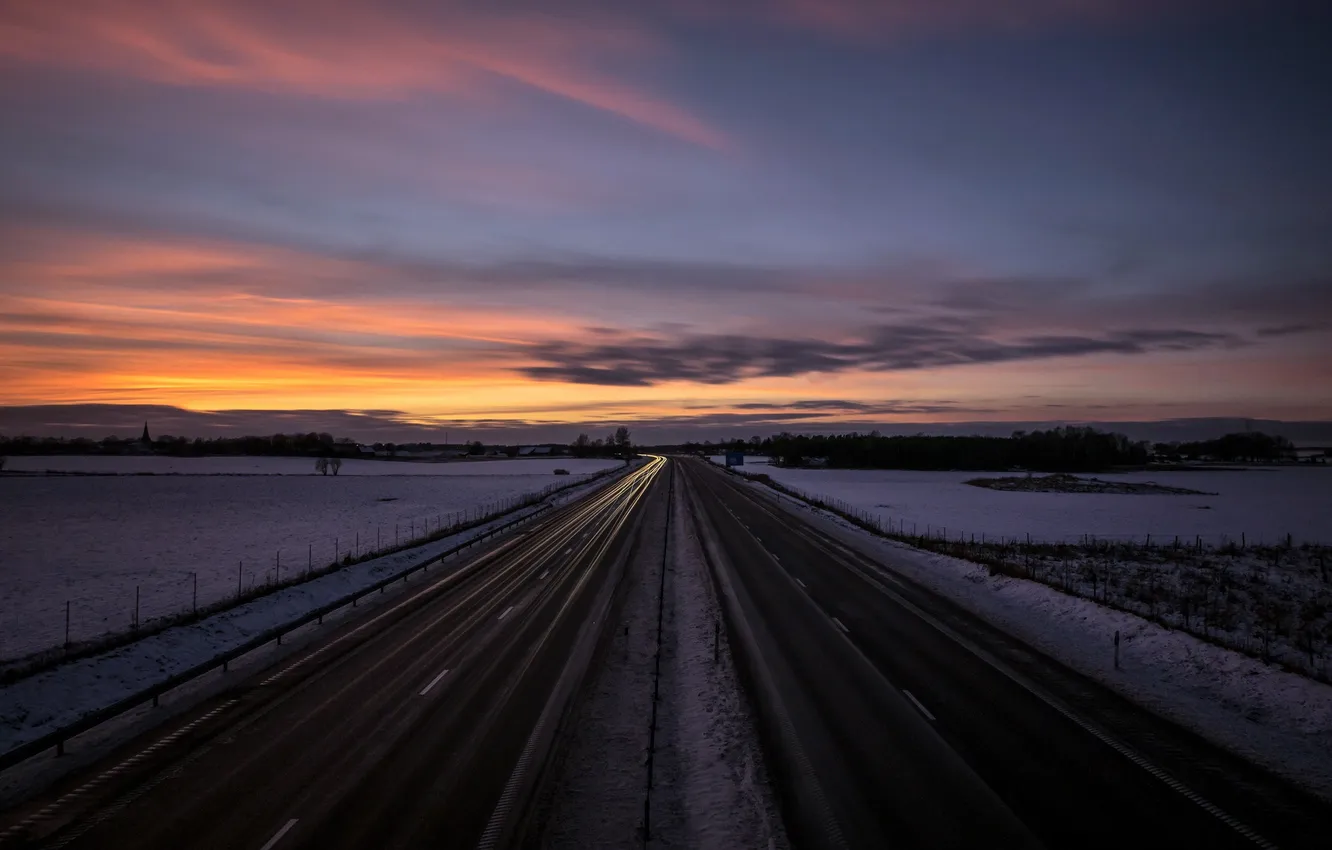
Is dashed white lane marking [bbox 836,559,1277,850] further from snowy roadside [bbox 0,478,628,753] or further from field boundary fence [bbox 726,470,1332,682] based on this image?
snowy roadside [bbox 0,478,628,753]

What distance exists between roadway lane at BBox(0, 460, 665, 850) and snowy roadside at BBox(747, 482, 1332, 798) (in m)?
13.4

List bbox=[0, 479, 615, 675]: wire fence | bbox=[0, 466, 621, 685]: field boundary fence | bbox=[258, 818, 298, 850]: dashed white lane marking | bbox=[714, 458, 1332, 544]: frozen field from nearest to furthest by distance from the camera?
bbox=[258, 818, 298, 850]: dashed white lane marking < bbox=[0, 466, 621, 685]: field boundary fence < bbox=[0, 479, 615, 675]: wire fence < bbox=[714, 458, 1332, 544]: frozen field

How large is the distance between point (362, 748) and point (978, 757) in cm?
1108

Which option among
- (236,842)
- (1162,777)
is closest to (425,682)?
(236,842)

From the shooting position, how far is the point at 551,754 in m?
13.4

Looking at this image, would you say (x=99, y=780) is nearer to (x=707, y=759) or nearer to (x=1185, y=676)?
(x=707, y=759)

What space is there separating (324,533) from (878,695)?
4605 centimetres

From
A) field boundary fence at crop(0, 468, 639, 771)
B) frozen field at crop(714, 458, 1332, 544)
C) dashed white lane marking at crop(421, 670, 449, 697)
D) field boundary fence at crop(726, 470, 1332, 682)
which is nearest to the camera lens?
field boundary fence at crop(0, 468, 639, 771)

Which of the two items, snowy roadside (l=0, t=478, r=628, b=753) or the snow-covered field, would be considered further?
the snow-covered field

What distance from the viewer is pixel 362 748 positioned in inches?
532

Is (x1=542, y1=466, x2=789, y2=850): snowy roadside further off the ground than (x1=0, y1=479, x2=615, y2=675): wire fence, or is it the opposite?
(x1=542, y1=466, x2=789, y2=850): snowy roadside

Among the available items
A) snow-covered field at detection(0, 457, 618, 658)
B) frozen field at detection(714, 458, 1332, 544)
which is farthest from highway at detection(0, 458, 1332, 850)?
frozen field at detection(714, 458, 1332, 544)

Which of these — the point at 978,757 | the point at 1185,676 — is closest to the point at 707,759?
the point at 978,757

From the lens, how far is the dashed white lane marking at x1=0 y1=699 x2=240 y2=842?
1080 cm
